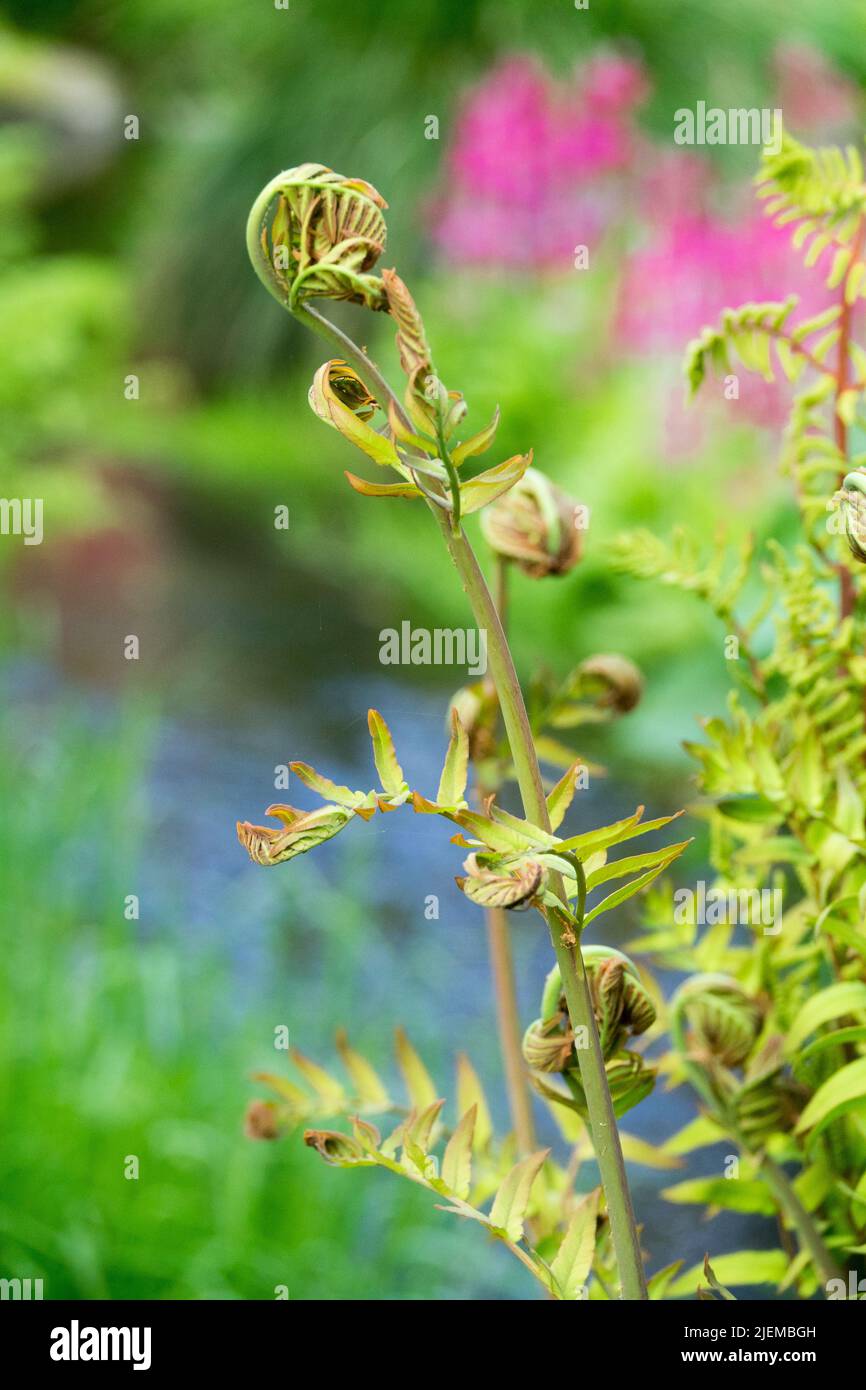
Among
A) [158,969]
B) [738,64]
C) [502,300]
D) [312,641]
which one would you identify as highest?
[738,64]

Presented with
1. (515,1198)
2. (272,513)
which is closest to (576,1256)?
(515,1198)

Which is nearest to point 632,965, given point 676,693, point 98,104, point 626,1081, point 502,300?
point 626,1081

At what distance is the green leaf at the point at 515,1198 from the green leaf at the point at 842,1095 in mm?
63

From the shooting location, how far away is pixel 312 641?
5.15 feet

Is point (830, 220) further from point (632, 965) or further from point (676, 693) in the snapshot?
point (676, 693)

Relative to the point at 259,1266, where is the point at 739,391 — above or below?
→ above

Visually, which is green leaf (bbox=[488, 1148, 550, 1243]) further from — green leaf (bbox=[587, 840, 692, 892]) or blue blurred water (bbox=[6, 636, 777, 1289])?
blue blurred water (bbox=[6, 636, 777, 1289])

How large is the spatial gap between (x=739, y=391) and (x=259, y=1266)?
0.83m

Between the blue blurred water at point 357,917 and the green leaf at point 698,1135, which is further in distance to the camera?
the blue blurred water at point 357,917

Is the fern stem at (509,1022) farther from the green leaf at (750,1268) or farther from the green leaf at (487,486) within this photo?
the green leaf at (487,486)

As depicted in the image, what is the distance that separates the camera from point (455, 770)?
0.70 ft

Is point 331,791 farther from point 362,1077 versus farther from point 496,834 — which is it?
point 362,1077

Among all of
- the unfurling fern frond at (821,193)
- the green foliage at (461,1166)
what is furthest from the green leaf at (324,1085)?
the unfurling fern frond at (821,193)

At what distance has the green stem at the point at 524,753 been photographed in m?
0.20
